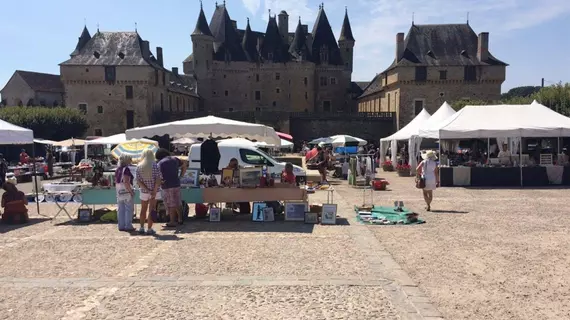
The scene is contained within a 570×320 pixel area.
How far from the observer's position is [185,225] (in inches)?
372

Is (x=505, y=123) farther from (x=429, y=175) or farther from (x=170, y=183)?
(x=170, y=183)

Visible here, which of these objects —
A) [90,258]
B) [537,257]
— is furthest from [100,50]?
[537,257]

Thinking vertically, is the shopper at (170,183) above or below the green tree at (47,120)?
below

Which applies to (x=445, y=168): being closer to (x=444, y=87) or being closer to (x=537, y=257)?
(x=537, y=257)

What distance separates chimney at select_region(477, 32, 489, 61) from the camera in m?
44.8

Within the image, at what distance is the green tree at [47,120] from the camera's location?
129 feet

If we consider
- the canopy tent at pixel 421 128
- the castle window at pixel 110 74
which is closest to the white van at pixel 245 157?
the canopy tent at pixel 421 128

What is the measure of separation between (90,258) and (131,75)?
138 feet

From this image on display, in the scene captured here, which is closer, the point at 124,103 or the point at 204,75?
the point at 124,103

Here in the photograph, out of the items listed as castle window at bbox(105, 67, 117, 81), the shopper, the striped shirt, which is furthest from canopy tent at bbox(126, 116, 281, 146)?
castle window at bbox(105, 67, 117, 81)

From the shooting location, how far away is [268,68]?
191ft

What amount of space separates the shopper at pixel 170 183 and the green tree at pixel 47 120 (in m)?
36.2

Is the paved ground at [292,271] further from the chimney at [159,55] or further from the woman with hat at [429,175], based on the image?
the chimney at [159,55]

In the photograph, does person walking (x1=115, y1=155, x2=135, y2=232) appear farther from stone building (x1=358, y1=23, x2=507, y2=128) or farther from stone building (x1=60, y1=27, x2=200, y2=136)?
stone building (x1=358, y1=23, x2=507, y2=128)
